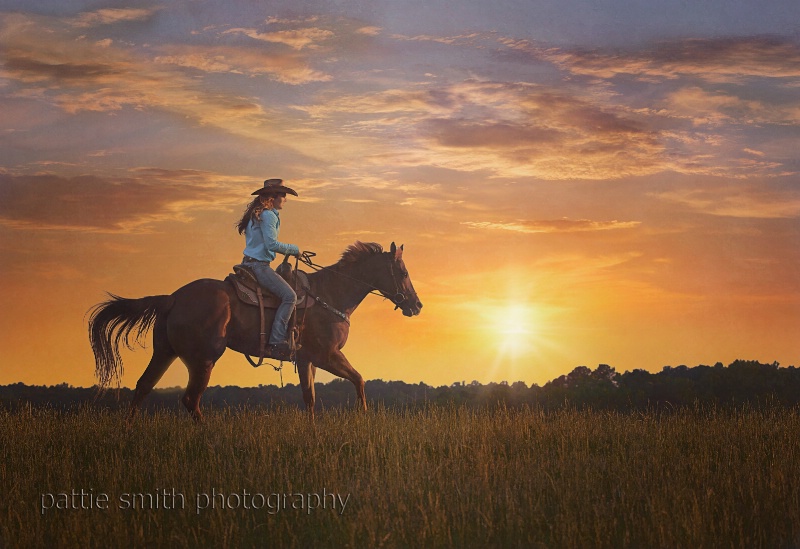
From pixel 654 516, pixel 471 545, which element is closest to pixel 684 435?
pixel 654 516

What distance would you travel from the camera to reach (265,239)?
516 inches

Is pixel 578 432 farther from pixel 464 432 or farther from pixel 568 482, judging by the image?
pixel 568 482

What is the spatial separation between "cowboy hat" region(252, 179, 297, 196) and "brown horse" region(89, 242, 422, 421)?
1625 millimetres

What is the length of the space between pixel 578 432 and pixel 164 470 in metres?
5.82

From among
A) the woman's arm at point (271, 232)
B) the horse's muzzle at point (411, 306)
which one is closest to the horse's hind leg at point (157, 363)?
the woman's arm at point (271, 232)

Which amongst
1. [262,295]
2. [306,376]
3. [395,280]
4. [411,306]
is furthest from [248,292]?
[411,306]

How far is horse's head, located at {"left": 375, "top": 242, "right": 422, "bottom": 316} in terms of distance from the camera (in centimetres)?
1496

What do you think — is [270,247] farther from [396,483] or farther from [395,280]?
[396,483]

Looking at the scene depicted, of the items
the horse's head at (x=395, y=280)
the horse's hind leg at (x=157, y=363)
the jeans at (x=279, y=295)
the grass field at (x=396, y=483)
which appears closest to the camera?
the grass field at (x=396, y=483)

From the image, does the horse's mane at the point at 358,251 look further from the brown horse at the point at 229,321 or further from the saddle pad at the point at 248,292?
the saddle pad at the point at 248,292

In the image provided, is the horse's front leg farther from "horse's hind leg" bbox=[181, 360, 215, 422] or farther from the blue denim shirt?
the blue denim shirt

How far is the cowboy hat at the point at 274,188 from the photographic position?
1327 cm

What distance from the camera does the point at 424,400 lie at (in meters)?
14.2

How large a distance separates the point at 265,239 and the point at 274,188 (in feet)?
2.74
